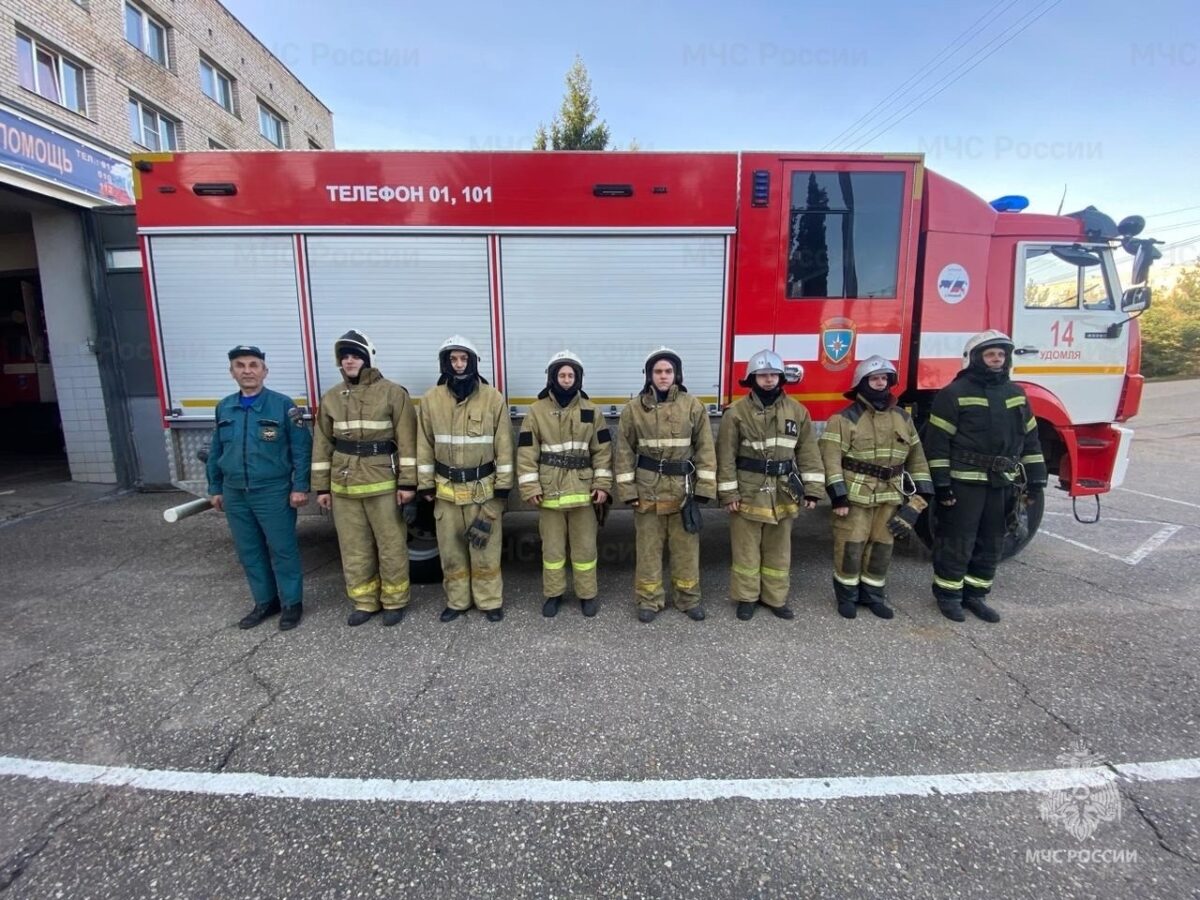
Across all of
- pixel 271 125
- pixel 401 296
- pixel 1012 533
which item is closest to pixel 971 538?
pixel 1012 533

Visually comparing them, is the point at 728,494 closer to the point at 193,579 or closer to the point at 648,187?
the point at 648,187

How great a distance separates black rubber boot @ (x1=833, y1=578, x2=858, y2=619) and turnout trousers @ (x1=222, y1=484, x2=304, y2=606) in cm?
373

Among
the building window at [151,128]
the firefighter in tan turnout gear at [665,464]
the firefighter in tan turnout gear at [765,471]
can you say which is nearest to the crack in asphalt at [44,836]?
the firefighter in tan turnout gear at [665,464]

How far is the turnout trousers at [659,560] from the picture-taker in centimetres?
382

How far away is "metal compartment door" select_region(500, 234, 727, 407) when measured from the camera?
4047 mm

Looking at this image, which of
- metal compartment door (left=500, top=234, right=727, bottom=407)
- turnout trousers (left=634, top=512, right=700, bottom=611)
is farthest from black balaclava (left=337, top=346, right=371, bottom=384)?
turnout trousers (left=634, top=512, right=700, bottom=611)

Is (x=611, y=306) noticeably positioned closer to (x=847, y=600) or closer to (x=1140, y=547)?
(x=847, y=600)

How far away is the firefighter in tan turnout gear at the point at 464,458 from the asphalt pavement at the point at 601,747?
0.59 metres

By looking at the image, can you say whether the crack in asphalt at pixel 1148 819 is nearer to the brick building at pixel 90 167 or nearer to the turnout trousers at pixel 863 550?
the turnout trousers at pixel 863 550

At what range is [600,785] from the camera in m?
2.32

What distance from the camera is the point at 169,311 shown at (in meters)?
4.06

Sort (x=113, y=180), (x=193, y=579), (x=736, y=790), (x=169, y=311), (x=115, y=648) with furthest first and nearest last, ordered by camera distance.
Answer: (x=113, y=180), (x=193, y=579), (x=169, y=311), (x=115, y=648), (x=736, y=790)

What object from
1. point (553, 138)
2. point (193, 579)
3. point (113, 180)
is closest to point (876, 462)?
point (193, 579)

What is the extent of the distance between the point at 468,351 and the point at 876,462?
2.79 meters
